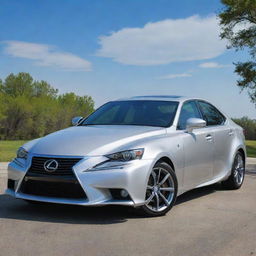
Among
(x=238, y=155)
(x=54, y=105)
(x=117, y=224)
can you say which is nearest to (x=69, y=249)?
(x=117, y=224)

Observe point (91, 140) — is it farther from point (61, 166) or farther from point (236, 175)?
point (236, 175)

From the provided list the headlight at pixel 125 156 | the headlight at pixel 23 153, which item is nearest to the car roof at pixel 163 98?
the headlight at pixel 125 156

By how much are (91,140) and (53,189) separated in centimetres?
77

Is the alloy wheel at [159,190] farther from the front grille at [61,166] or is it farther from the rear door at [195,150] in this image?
the front grille at [61,166]

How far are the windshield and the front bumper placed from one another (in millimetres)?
1226

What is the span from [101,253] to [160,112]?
117 inches

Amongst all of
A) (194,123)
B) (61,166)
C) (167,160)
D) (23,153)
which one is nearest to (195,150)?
(194,123)

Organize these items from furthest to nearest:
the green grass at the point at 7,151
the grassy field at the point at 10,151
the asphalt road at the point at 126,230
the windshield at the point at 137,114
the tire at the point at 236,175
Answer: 1. the grassy field at the point at 10,151
2. the green grass at the point at 7,151
3. the tire at the point at 236,175
4. the windshield at the point at 137,114
5. the asphalt road at the point at 126,230

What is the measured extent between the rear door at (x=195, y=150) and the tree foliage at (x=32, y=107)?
215ft

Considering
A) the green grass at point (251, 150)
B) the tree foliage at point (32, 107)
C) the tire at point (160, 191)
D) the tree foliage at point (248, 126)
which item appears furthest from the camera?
the tree foliage at point (32, 107)

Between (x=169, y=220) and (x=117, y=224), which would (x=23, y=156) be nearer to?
(x=117, y=224)

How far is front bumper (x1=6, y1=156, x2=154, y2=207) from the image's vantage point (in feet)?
17.0

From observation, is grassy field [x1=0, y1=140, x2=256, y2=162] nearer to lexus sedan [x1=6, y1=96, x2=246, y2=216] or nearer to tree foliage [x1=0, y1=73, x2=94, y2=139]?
lexus sedan [x1=6, y1=96, x2=246, y2=216]

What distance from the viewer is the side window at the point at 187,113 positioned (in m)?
6.61
